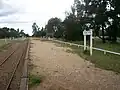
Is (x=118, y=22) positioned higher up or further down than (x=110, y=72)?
higher up

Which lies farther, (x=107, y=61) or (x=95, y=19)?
(x=95, y=19)

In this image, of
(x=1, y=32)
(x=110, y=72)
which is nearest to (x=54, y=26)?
(x=1, y=32)

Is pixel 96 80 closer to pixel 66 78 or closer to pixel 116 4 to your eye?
pixel 66 78

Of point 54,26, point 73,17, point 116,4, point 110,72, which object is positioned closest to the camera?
point 110,72

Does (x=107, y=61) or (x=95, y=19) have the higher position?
(x=95, y=19)

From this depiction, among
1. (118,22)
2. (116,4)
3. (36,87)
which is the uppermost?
(116,4)

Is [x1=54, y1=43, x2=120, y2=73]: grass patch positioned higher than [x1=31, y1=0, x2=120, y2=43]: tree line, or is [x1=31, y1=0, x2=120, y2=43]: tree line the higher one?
[x1=31, y1=0, x2=120, y2=43]: tree line

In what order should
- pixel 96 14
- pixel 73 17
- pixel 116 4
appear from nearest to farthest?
1. pixel 116 4
2. pixel 96 14
3. pixel 73 17

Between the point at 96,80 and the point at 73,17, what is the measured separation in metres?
53.5

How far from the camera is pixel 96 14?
5325cm

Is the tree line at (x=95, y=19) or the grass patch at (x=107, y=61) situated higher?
the tree line at (x=95, y=19)

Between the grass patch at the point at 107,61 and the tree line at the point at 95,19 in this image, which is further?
the tree line at the point at 95,19

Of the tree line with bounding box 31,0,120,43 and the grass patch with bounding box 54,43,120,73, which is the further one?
the tree line with bounding box 31,0,120,43

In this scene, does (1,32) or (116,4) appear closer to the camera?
(116,4)
